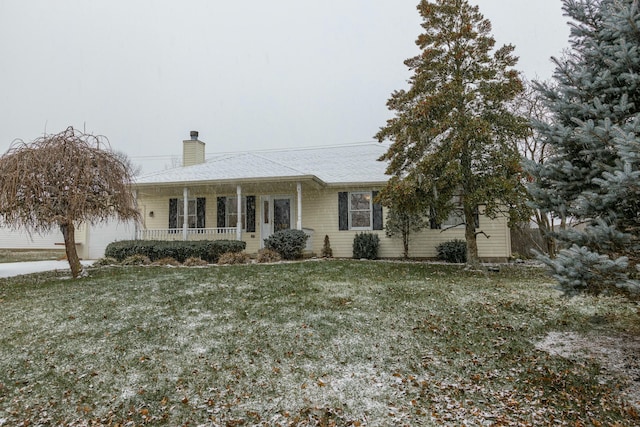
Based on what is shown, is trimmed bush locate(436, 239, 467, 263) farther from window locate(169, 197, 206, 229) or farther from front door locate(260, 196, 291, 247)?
window locate(169, 197, 206, 229)

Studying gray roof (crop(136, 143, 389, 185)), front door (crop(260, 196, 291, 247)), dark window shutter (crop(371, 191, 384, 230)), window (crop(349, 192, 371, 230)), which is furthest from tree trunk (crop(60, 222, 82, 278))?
dark window shutter (crop(371, 191, 384, 230))

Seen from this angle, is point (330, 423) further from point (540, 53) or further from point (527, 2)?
point (540, 53)

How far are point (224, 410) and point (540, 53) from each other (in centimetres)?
2495

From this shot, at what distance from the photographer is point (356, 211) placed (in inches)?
542

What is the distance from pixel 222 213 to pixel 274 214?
202cm

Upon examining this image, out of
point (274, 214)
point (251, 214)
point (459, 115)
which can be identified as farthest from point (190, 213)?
point (459, 115)

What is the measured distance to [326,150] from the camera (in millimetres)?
18109

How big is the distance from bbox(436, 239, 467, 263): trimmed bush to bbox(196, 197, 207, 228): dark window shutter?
8.75m

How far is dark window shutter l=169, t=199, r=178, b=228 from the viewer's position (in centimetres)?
1503

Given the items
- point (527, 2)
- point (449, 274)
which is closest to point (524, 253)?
point (449, 274)

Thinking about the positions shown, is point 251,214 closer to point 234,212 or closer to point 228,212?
point 234,212

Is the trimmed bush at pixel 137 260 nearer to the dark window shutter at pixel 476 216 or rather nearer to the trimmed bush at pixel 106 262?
the trimmed bush at pixel 106 262

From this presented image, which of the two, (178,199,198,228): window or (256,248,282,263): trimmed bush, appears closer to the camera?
(256,248,282,263): trimmed bush

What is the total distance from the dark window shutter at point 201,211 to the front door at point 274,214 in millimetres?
2354
